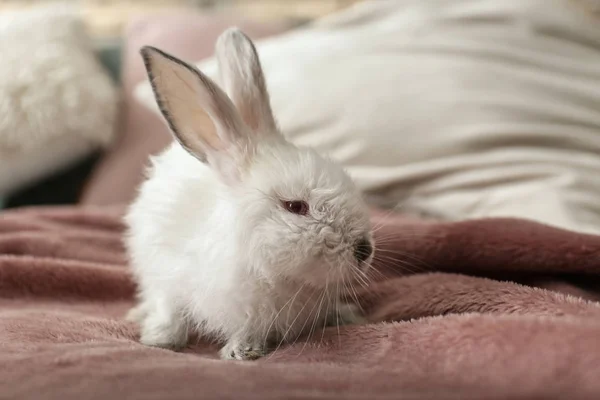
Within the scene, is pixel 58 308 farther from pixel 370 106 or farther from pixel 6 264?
pixel 370 106

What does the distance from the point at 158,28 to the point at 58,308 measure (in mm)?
1057

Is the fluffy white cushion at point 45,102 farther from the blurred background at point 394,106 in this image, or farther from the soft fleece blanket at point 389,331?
the soft fleece blanket at point 389,331

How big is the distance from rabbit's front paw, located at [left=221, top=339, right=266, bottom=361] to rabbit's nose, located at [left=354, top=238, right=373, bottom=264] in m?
0.16

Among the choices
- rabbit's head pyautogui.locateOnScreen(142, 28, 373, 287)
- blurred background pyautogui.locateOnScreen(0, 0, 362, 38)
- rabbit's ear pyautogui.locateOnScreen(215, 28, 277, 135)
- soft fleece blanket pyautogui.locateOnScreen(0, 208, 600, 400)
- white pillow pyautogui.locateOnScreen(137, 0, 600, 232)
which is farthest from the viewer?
blurred background pyautogui.locateOnScreen(0, 0, 362, 38)

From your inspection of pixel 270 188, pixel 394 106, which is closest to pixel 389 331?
pixel 270 188

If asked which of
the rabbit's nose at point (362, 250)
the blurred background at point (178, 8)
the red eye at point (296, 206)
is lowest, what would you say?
the rabbit's nose at point (362, 250)

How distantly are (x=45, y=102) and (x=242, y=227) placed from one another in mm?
925

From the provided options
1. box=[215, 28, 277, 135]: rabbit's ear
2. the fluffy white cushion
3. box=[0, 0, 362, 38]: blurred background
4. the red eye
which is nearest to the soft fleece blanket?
the red eye

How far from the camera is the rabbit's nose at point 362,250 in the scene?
0.71 m

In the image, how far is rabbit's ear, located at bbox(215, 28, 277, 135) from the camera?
776 mm

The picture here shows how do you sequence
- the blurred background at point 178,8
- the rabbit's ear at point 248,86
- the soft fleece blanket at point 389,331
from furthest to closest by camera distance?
the blurred background at point 178,8
the rabbit's ear at point 248,86
the soft fleece blanket at point 389,331

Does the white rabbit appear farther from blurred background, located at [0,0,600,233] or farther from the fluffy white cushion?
the fluffy white cushion

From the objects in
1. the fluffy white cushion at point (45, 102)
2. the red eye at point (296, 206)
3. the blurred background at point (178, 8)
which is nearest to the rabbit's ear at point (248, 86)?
the red eye at point (296, 206)

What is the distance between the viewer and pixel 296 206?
2.30 ft
